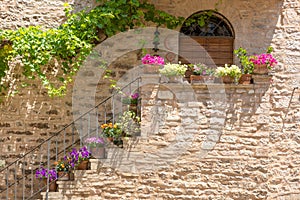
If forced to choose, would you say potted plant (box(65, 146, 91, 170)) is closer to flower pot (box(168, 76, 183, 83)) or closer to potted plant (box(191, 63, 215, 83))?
flower pot (box(168, 76, 183, 83))

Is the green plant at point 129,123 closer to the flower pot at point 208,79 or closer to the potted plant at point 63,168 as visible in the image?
the potted plant at point 63,168

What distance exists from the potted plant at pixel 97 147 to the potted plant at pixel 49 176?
0.81 meters

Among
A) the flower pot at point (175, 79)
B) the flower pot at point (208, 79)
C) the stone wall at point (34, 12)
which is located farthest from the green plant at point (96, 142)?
the stone wall at point (34, 12)

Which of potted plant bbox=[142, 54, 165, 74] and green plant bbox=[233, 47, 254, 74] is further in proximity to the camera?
green plant bbox=[233, 47, 254, 74]

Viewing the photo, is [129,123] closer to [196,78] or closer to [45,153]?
[196,78]

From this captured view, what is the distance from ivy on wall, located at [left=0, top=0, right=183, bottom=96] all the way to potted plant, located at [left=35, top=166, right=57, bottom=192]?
4.57 feet

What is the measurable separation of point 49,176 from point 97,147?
3.47 ft

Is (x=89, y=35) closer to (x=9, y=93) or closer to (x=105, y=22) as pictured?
(x=105, y=22)

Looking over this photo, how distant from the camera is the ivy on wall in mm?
9273

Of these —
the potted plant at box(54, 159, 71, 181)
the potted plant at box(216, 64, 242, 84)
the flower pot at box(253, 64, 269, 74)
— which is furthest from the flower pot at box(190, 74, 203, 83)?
the potted plant at box(54, 159, 71, 181)

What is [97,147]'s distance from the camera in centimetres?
840

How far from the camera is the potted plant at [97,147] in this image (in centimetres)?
838

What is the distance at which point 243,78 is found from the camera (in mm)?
8547

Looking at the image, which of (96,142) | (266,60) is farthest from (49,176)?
(266,60)
